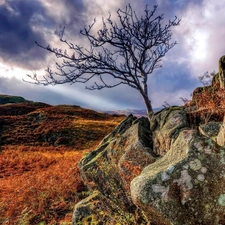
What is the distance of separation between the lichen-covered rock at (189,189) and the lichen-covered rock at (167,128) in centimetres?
360

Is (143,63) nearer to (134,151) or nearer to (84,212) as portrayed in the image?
(134,151)

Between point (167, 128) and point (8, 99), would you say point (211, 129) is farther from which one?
point (8, 99)

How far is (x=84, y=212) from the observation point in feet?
20.7

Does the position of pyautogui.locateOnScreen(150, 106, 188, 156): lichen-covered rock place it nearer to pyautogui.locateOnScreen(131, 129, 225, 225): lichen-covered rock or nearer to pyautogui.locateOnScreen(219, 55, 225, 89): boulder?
pyautogui.locateOnScreen(219, 55, 225, 89): boulder

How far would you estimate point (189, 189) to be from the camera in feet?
11.6

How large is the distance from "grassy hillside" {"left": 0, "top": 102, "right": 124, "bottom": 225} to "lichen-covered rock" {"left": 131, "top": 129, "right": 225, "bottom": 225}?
4.41 metres

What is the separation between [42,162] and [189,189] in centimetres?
1905

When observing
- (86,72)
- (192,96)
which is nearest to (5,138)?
(86,72)

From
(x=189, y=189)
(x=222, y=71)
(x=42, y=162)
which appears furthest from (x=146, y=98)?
(x=42, y=162)

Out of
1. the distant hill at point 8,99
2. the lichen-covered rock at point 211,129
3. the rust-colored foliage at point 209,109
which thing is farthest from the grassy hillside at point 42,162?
the distant hill at point 8,99

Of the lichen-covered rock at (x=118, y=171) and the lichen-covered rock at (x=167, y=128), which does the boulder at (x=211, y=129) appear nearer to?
the lichen-covered rock at (x=167, y=128)

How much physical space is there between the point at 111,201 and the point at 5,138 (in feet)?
97.8

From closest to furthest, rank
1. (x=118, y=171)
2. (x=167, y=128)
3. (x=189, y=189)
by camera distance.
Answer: (x=189, y=189) < (x=118, y=171) < (x=167, y=128)

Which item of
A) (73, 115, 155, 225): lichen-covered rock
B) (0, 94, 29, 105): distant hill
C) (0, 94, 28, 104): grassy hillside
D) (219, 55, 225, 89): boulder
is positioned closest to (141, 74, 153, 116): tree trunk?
(73, 115, 155, 225): lichen-covered rock
